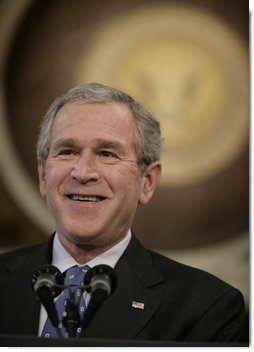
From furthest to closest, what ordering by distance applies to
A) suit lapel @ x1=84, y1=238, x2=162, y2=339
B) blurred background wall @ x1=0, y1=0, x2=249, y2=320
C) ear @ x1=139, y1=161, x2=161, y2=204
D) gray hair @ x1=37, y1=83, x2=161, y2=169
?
blurred background wall @ x1=0, y1=0, x2=249, y2=320 < ear @ x1=139, y1=161, x2=161, y2=204 < gray hair @ x1=37, y1=83, x2=161, y2=169 < suit lapel @ x1=84, y1=238, x2=162, y2=339

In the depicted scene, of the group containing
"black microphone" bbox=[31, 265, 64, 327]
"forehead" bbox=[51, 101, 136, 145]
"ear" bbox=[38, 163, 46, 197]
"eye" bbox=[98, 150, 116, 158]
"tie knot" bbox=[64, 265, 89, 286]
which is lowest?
"tie knot" bbox=[64, 265, 89, 286]

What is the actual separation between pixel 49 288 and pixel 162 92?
1.74 metres

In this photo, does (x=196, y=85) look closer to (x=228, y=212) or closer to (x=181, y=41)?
(x=181, y=41)

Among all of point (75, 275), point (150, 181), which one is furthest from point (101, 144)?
point (75, 275)

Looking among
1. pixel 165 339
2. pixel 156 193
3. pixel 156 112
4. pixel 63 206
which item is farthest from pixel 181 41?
pixel 165 339

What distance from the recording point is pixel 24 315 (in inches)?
137

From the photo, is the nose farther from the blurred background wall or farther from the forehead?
the blurred background wall

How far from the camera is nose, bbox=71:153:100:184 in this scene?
3402 millimetres

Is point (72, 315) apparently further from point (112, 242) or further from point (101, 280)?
point (112, 242)

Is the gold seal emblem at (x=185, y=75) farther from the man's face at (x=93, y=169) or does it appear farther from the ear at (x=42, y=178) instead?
the ear at (x=42, y=178)

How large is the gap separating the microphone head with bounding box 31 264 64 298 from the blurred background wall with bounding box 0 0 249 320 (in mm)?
1119

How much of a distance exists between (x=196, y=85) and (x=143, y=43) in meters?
0.42

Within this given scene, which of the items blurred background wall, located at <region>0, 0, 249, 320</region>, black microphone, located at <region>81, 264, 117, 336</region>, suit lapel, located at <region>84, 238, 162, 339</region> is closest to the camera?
black microphone, located at <region>81, 264, 117, 336</region>

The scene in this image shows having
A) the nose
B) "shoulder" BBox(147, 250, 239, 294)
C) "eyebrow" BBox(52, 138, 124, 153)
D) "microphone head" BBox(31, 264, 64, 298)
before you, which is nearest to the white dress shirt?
"shoulder" BBox(147, 250, 239, 294)
